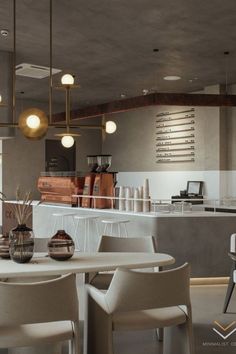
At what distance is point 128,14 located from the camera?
5426mm

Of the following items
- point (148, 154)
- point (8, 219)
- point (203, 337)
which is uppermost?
point (148, 154)

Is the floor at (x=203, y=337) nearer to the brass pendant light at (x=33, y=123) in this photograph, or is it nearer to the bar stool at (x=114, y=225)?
the bar stool at (x=114, y=225)

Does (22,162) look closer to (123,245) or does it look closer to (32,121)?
(123,245)

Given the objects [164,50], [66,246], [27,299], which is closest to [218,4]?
[164,50]

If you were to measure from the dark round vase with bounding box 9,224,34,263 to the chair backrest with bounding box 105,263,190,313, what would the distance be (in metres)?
0.70

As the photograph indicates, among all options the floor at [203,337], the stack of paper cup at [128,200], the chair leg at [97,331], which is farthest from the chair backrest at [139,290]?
the stack of paper cup at [128,200]

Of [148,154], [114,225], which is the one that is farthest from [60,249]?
[148,154]

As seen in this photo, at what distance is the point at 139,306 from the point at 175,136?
8093 millimetres

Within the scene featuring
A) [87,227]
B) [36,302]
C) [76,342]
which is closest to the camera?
[36,302]

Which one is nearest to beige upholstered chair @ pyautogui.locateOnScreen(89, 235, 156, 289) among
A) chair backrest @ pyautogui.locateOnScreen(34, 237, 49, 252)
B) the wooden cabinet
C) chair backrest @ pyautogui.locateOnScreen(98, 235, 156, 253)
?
A: chair backrest @ pyautogui.locateOnScreen(98, 235, 156, 253)

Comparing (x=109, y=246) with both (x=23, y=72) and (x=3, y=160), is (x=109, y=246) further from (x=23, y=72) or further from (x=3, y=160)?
(x=3, y=160)

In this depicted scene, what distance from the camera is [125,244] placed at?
414 cm

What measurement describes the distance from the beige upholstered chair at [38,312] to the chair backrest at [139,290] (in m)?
0.24

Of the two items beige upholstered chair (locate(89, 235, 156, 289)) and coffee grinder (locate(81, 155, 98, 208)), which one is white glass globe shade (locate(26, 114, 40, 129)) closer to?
beige upholstered chair (locate(89, 235, 156, 289))
